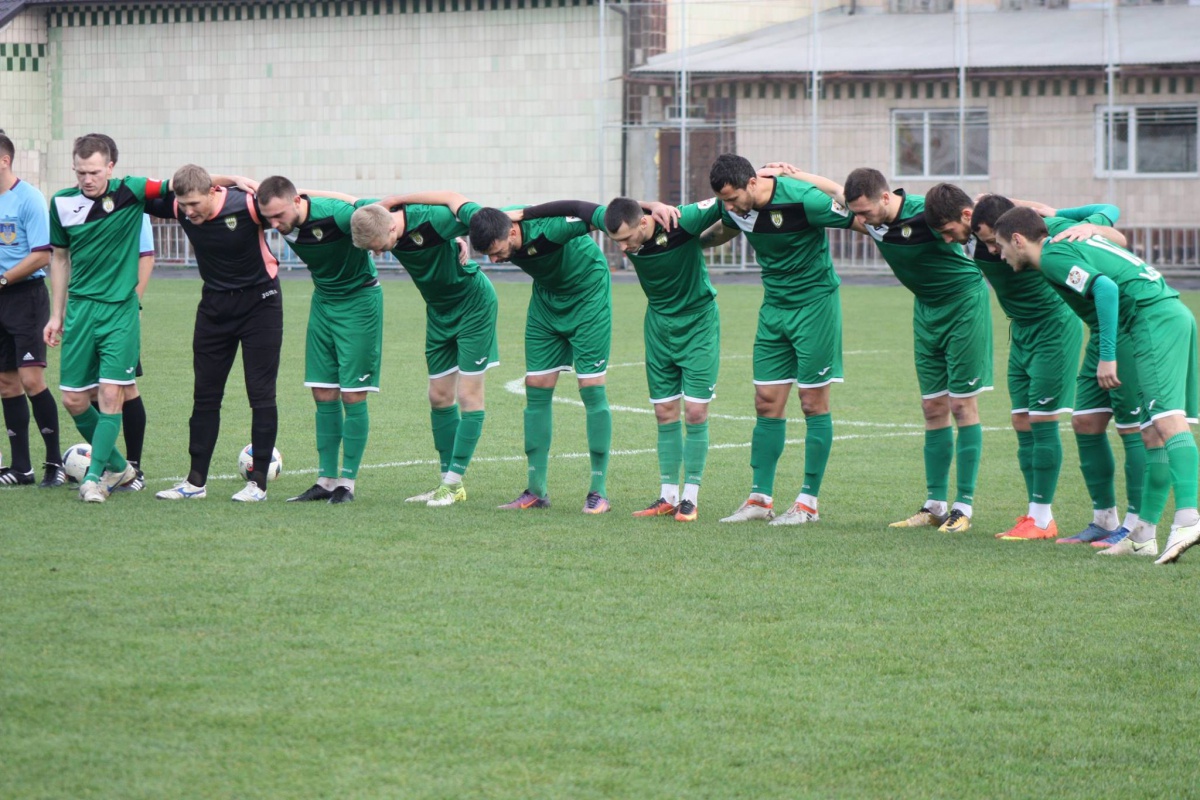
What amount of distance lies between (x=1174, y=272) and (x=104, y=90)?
24.0 m

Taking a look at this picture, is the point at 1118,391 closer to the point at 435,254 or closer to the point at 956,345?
Result: the point at 956,345

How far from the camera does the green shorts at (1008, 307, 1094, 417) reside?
7.71 metres

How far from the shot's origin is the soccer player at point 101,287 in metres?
8.44

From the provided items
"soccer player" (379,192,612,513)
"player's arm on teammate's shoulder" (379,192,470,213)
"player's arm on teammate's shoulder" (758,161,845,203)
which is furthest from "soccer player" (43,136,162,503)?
"player's arm on teammate's shoulder" (758,161,845,203)

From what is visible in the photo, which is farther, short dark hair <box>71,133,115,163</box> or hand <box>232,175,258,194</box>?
hand <box>232,175,258,194</box>

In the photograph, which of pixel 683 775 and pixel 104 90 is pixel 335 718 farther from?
pixel 104 90

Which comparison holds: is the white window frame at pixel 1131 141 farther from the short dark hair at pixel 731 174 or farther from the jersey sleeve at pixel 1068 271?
the jersey sleeve at pixel 1068 271

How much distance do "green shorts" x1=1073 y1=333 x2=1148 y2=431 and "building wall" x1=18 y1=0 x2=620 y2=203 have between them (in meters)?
24.1

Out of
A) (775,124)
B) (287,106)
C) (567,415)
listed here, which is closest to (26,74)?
(287,106)

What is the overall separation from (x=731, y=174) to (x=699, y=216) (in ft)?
1.51

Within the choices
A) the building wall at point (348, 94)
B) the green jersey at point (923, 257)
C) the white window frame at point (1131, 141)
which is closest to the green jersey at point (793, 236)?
the green jersey at point (923, 257)

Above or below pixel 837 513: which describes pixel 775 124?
above

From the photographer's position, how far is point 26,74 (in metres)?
35.4

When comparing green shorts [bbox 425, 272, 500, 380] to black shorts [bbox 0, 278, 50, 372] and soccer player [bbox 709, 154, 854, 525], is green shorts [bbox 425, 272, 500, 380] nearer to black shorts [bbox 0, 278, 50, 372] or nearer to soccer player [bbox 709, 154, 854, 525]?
soccer player [bbox 709, 154, 854, 525]
